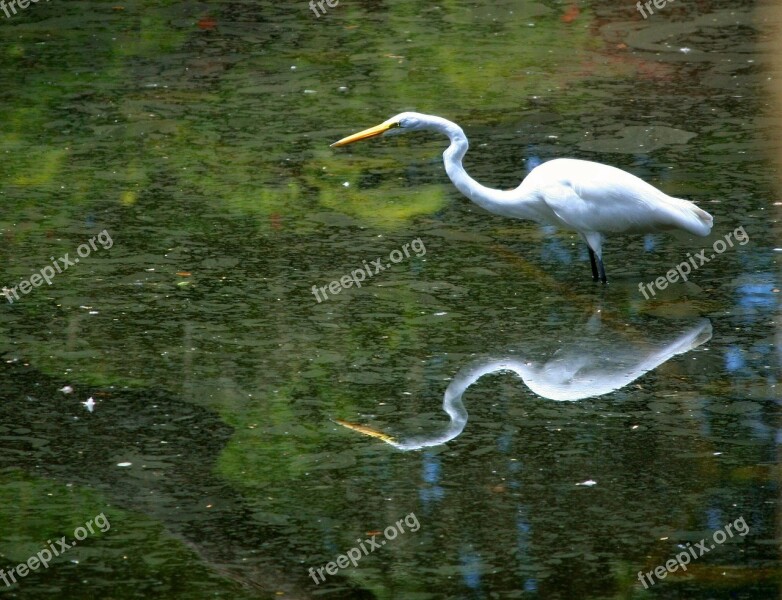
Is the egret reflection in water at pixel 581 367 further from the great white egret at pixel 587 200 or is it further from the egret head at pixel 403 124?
the egret head at pixel 403 124

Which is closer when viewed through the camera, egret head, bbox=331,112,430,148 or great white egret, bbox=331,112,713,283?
great white egret, bbox=331,112,713,283

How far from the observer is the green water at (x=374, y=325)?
16.0 ft

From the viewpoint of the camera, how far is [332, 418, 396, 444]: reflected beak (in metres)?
5.67

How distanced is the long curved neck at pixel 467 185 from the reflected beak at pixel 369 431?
2.03 m

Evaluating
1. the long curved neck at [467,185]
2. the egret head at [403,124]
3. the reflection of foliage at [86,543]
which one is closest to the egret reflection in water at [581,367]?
the long curved neck at [467,185]

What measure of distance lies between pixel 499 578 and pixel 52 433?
2044mm

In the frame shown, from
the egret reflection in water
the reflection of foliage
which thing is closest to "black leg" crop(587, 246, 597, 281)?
the egret reflection in water

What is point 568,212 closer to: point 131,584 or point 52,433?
point 52,433

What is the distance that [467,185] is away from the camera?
748cm

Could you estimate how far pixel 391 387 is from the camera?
617 centimetres

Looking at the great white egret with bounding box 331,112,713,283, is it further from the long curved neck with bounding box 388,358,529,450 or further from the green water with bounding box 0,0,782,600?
the long curved neck with bounding box 388,358,529,450

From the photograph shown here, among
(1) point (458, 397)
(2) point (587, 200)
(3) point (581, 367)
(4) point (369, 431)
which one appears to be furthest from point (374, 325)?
(2) point (587, 200)

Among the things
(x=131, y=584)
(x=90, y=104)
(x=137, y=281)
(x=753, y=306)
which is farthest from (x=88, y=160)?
(x=131, y=584)

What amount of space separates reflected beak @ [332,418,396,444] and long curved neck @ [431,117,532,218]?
2.03 meters
